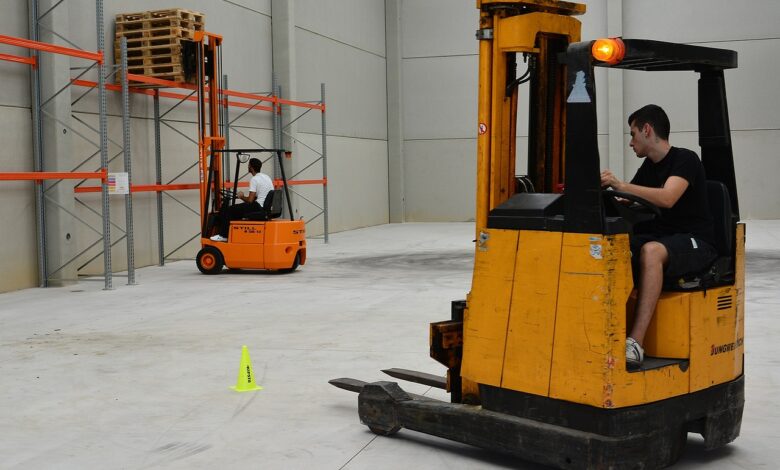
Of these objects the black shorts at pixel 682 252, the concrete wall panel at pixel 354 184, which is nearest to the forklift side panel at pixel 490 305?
the black shorts at pixel 682 252

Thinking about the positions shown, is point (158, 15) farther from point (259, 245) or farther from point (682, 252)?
point (682, 252)

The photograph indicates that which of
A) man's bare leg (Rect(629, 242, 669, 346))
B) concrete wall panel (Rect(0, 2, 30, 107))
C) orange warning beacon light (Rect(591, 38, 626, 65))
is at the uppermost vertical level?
concrete wall panel (Rect(0, 2, 30, 107))

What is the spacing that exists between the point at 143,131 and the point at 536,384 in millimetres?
12109

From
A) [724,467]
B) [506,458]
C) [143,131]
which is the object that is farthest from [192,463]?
[143,131]

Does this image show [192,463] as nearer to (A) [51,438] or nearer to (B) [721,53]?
(A) [51,438]

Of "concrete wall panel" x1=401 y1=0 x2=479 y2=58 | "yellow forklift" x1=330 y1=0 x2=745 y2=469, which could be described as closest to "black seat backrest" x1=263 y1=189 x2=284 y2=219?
"yellow forklift" x1=330 y1=0 x2=745 y2=469

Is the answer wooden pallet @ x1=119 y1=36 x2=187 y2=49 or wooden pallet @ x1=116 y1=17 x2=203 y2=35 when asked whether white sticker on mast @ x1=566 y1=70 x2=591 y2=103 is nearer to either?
wooden pallet @ x1=119 y1=36 x2=187 y2=49

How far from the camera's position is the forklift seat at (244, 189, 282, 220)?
1433 centimetres

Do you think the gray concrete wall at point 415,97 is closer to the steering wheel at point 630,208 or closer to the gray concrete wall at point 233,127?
the gray concrete wall at point 233,127

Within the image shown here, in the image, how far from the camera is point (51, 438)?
18.3 feet

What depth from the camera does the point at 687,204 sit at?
4.85 meters

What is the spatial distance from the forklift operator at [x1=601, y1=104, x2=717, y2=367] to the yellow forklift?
86mm

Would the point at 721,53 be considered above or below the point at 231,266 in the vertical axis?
above

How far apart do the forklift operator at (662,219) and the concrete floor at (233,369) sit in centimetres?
111
